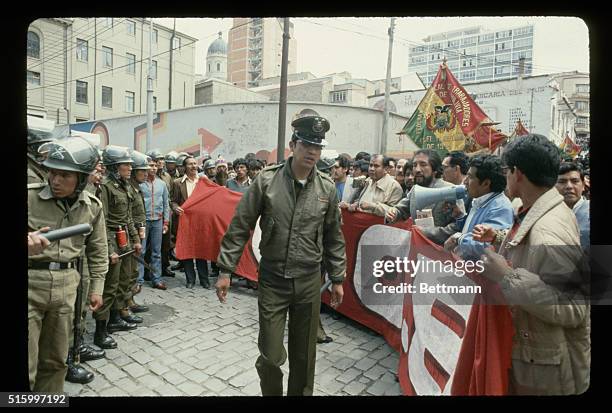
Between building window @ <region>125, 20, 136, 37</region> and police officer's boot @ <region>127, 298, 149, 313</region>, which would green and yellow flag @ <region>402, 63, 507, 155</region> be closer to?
building window @ <region>125, 20, 136, 37</region>

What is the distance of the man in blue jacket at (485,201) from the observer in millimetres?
2486

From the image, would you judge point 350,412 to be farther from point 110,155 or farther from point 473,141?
point 110,155

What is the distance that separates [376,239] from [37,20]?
3019mm

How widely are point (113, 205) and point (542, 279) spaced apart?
3.63 m

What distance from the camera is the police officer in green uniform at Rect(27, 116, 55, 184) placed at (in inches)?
98.7

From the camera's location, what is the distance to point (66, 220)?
2.45 meters

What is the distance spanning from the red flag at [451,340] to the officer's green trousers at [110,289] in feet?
8.57

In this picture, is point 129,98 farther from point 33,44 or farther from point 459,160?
point 459,160

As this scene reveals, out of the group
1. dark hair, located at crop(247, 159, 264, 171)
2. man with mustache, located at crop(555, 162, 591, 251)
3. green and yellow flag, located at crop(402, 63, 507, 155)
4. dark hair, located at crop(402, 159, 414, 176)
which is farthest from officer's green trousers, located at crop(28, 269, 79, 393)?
dark hair, located at crop(247, 159, 264, 171)

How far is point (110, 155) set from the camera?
3.96 meters

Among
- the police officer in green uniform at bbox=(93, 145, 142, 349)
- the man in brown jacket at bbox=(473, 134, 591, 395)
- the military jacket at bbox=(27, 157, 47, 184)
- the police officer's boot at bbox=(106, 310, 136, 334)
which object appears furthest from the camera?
the police officer's boot at bbox=(106, 310, 136, 334)

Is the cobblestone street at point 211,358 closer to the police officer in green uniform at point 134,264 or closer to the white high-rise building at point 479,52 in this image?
the police officer in green uniform at point 134,264

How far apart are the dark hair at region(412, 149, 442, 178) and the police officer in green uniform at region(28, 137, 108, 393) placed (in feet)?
8.95

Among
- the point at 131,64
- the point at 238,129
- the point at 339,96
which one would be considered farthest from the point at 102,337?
the point at 238,129
